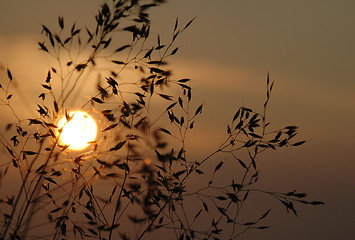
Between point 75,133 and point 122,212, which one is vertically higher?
point 75,133

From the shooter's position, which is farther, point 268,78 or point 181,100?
point 181,100

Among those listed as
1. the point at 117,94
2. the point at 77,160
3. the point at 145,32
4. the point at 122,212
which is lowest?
the point at 122,212

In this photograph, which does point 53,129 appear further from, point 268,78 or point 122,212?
point 268,78

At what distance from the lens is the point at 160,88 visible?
5.45 meters

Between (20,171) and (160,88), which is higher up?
(160,88)

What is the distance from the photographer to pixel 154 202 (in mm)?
5398

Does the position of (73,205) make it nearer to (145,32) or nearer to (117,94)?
(117,94)

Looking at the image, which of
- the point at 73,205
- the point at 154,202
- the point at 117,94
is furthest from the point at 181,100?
the point at 73,205

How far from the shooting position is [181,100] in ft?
18.1

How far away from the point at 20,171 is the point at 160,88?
58.5 inches

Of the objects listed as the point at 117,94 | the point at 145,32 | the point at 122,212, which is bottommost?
the point at 122,212

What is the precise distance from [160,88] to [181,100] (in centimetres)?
23

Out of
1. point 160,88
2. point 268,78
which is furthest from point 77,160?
point 268,78

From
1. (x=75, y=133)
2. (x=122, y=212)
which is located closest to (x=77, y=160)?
(x=75, y=133)
